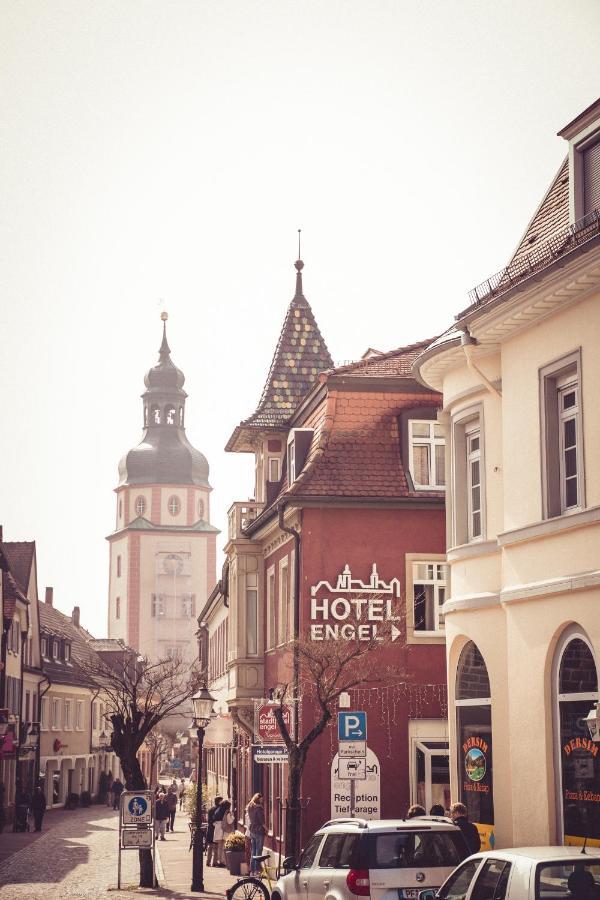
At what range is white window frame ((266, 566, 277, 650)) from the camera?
117 ft

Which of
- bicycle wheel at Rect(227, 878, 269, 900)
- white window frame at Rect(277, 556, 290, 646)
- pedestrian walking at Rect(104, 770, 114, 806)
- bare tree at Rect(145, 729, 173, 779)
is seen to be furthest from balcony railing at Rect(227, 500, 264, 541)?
pedestrian walking at Rect(104, 770, 114, 806)

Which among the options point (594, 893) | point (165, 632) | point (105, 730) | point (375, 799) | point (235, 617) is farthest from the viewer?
point (165, 632)

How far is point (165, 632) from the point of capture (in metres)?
135

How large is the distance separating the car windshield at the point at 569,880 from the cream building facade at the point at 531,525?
178 inches

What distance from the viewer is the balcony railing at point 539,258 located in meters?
16.9

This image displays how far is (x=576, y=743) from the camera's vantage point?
1733cm

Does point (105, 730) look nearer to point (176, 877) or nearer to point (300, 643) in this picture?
point (176, 877)

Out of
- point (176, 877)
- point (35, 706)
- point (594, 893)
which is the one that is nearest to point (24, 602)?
point (35, 706)

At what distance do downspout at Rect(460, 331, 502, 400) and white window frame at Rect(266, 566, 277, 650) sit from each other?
639 inches

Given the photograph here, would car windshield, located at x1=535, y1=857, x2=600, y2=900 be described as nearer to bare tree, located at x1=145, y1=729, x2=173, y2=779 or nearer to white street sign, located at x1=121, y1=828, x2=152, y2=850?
white street sign, located at x1=121, y1=828, x2=152, y2=850

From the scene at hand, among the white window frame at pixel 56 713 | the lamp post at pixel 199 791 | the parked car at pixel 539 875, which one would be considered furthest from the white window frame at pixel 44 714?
the parked car at pixel 539 875

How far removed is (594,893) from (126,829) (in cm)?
1670

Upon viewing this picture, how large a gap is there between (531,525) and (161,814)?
30630 millimetres

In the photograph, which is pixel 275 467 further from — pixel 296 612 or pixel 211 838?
pixel 211 838
